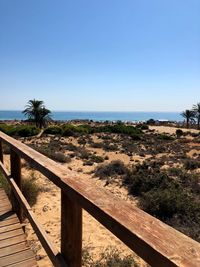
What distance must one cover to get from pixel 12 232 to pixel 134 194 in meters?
6.05

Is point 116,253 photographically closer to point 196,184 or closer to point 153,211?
point 153,211

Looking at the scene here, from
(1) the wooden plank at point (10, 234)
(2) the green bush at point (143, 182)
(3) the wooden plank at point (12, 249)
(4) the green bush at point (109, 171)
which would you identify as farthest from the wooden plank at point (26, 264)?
(4) the green bush at point (109, 171)

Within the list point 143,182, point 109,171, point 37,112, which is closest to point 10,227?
point 143,182

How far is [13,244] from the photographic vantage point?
311 cm

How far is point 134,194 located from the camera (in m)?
8.98

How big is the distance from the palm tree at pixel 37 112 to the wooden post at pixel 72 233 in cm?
3671

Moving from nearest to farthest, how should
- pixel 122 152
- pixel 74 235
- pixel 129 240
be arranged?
pixel 129 240, pixel 74 235, pixel 122 152

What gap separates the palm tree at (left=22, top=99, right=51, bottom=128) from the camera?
124 ft

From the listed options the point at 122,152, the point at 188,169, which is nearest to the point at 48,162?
the point at 188,169

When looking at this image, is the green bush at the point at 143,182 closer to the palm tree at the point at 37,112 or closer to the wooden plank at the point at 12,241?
the wooden plank at the point at 12,241

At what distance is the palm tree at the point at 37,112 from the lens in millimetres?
37844

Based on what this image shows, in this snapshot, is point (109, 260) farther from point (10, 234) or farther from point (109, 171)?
point (109, 171)

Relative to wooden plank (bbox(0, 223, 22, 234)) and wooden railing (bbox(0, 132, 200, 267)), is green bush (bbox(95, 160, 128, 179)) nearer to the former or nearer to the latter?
wooden plank (bbox(0, 223, 22, 234))

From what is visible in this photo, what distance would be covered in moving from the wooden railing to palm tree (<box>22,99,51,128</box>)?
120 feet
